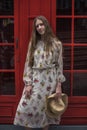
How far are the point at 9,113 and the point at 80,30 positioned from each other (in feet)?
4.65

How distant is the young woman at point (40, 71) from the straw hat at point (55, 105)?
0.08 meters

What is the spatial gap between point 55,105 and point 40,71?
1.47 ft

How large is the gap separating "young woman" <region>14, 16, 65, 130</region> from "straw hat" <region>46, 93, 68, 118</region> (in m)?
0.08

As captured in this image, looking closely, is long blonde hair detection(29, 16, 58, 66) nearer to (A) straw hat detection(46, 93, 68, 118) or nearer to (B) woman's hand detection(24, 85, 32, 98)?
(B) woman's hand detection(24, 85, 32, 98)

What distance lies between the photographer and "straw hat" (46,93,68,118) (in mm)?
6953

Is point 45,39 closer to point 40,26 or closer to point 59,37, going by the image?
point 40,26

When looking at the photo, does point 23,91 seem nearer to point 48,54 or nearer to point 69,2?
point 48,54

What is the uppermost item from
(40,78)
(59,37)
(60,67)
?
(59,37)

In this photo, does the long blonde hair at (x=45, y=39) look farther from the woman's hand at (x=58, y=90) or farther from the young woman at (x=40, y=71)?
the woman's hand at (x=58, y=90)

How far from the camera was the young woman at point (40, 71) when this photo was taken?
275 inches

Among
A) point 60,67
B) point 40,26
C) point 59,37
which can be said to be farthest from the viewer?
point 59,37

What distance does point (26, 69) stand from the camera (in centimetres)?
705

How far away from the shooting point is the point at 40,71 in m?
7.03

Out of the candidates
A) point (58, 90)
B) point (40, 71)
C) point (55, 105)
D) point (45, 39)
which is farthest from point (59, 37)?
point (55, 105)
